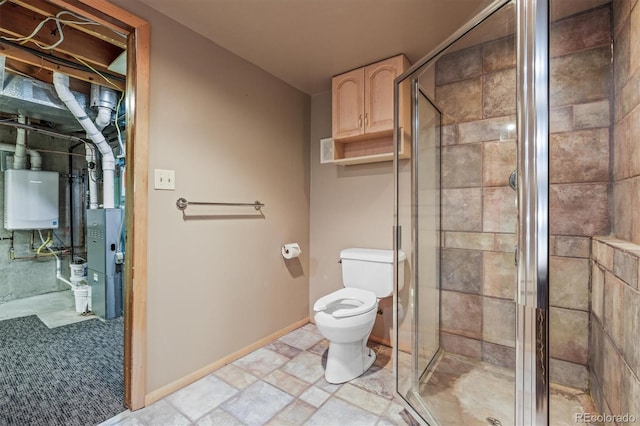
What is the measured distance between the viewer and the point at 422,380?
1.79m

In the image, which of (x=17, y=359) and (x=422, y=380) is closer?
(x=422, y=380)

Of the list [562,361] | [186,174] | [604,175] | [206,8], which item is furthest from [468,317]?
[206,8]

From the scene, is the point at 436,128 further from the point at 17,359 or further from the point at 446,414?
the point at 17,359

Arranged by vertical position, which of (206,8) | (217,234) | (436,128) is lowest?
(217,234)

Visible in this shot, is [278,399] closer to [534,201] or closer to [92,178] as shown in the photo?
[534,201]

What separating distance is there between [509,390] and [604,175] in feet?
4.10

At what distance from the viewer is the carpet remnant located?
1.49 metres

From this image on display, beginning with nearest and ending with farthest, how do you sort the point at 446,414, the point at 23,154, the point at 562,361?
the point at 446,414
the point at 562,361
the point at 23,154

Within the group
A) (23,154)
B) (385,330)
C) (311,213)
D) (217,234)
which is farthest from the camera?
(23,154)

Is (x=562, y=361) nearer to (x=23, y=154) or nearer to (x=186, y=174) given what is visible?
(x=186, y=174)

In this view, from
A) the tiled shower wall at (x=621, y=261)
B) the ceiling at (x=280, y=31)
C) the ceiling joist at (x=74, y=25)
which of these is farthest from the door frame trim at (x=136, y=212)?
the tiled shower wall at (x=621, y=261)

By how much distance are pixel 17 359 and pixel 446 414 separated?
2841 millimetres

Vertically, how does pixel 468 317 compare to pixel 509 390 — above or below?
above

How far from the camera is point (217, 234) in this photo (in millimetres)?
1953
